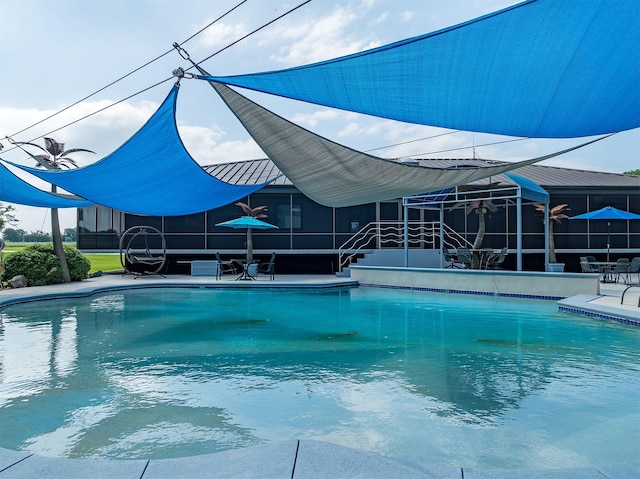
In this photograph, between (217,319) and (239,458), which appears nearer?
(239,458)

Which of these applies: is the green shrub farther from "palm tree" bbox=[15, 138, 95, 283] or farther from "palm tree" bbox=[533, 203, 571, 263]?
"palm tree" bbox=[533, 203, 571, 263]

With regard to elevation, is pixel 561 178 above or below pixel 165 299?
above

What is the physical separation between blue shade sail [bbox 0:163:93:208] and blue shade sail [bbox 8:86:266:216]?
5.03ft

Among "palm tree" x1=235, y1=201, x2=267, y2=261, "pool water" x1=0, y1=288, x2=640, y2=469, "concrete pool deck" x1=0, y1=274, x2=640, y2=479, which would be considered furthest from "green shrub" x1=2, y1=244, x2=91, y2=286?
"concrete pool deck" x1=0, y1=274, x2=640, y2=479

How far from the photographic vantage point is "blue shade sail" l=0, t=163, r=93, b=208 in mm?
8984

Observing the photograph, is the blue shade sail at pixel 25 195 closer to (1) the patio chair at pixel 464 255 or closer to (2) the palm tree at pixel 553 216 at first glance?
(1) the patio chair at pixel 464 255

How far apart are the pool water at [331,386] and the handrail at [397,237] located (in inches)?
315

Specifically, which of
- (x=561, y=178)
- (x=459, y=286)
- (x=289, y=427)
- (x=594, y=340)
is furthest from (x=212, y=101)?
(x=561, y=178)

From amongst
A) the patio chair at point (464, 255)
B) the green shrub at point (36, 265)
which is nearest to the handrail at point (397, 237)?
the patio chair at point (464, 255)

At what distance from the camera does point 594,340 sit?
6.30 metres

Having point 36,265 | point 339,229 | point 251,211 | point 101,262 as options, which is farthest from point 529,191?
point 101,262

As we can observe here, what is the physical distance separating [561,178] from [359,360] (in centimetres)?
1704

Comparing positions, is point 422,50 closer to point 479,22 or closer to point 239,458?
point 479,22

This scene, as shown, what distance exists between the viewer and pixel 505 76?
511 centimetres
